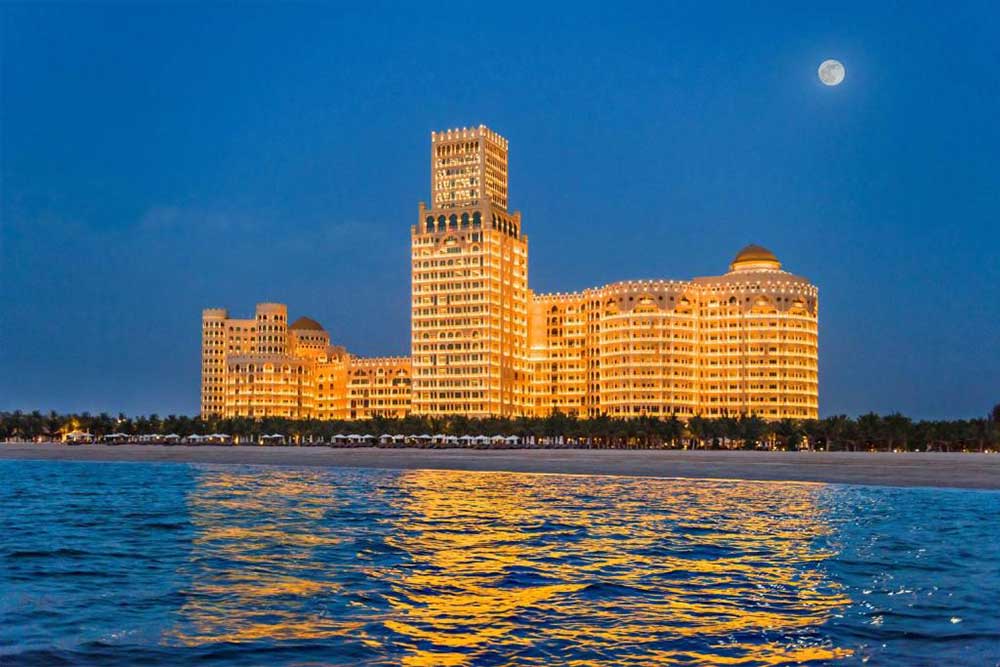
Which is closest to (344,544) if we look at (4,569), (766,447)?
(4,569)

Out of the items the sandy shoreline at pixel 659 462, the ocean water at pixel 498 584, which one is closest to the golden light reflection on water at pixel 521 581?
the ocean water at pixel 498 584

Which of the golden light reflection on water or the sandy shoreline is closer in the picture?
the golden light reflection on water

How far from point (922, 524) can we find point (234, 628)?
3993 centimetres

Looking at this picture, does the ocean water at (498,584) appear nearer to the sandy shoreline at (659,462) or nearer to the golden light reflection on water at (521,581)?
the golden light reflection on water at (521,581)

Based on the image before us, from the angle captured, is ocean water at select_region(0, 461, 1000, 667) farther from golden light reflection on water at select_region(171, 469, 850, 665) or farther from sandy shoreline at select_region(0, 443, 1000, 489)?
sandy shoreline at select_region(0, 443, 1000, 489)

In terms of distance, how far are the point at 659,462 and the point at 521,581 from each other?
100572mm

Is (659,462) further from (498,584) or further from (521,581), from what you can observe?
(498,584)

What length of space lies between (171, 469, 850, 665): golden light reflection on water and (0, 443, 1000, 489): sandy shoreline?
1567 inches

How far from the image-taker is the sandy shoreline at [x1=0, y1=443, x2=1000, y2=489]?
99.9m

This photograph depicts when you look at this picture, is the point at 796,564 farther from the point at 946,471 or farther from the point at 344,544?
the point at 946,471

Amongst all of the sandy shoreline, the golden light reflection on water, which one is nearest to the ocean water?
the golden light reflection on water

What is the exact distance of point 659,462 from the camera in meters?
131

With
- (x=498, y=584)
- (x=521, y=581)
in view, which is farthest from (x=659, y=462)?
(x=498, y=584)

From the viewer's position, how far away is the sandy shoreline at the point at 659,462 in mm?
99894
